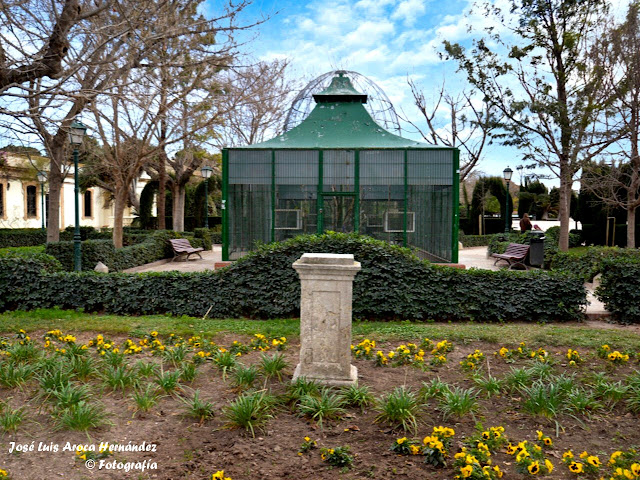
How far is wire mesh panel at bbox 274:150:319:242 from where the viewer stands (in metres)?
13.5

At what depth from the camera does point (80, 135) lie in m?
11.8

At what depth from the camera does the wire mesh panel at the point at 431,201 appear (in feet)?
43.9

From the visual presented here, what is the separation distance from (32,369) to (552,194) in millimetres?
43809

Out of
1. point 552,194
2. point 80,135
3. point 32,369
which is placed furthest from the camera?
point 552,194

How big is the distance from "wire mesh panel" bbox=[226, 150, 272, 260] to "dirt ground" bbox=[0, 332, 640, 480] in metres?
9.08

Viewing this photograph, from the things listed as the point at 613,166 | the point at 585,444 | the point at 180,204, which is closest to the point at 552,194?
the point at 613,166

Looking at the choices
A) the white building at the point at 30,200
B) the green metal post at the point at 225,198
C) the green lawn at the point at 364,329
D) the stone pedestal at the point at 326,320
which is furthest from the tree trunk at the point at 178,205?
the stone pedestal at the point at 326,320

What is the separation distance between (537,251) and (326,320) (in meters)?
11.1

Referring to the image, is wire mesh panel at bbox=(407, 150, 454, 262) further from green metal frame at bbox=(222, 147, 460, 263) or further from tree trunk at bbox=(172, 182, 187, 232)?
tree trunk at bbox=(172, 182, 187, 232)

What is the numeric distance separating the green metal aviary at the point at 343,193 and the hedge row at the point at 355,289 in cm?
537

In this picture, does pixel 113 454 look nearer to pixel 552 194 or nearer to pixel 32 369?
pixel 32 369

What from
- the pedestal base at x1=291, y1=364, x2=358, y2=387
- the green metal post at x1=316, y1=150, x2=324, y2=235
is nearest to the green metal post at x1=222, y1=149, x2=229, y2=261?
the green metal post at x1=316, y1=150, x2=324, y2=235

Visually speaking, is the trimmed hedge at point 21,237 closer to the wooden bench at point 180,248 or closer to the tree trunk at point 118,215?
the tree trunk at point 118,215

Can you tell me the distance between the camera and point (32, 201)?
34719 millimetres
